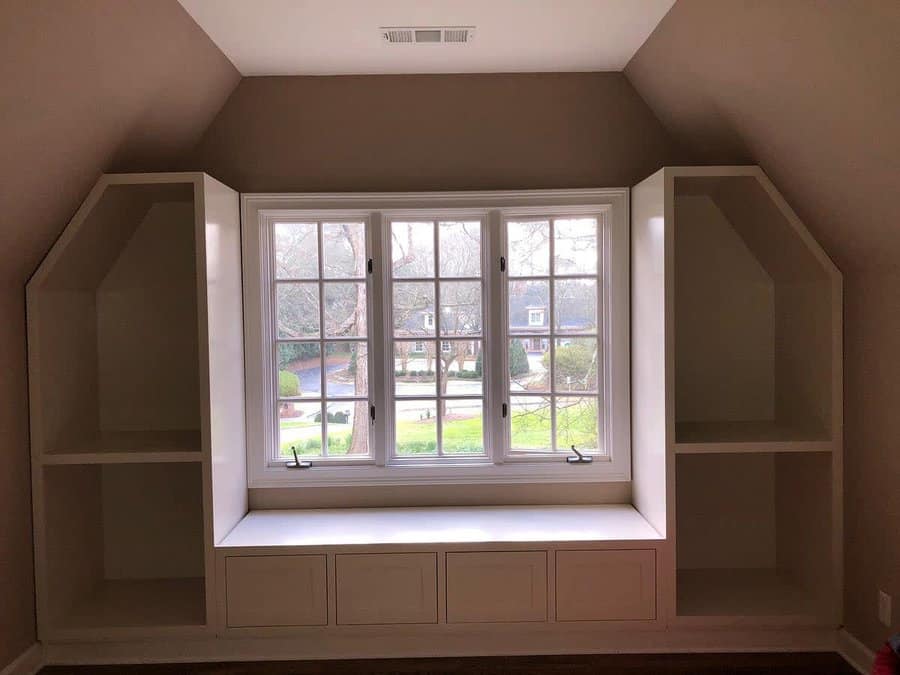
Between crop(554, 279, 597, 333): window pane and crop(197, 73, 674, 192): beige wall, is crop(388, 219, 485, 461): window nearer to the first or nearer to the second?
crop(197, 73, 674, 192): beige wall

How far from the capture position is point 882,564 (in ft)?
9.69

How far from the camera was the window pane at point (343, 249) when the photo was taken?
3.80 m

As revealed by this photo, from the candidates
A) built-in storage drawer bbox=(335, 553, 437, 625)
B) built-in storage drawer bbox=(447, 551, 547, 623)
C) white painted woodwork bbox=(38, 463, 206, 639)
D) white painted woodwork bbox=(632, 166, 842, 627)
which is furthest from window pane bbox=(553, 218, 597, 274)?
white painted woodwork bbox=(38, 463, 206, 639)

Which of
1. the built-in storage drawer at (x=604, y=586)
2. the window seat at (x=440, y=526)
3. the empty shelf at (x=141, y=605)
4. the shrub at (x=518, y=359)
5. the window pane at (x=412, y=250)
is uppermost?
the window pane at (x=412, y=250)

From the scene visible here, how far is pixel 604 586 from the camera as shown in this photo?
3.21 meters

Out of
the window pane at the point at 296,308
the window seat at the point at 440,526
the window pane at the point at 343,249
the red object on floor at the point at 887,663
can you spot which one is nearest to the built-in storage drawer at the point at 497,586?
the window seat at the point at 440,526

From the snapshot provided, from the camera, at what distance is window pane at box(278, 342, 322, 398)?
383 cm

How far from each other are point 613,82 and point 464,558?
2.54 metres

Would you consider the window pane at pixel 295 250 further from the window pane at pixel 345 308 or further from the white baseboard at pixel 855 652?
the white baseboard at pixel 855 652

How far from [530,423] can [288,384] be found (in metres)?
1.35

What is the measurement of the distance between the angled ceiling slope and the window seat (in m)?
2.30

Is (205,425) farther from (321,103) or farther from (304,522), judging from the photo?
(321,103)

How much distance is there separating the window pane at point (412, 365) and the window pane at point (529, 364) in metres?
0.43

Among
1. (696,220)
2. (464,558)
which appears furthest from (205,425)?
(696,220)
